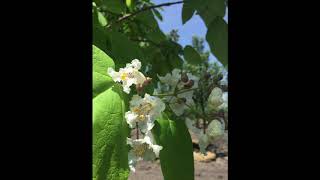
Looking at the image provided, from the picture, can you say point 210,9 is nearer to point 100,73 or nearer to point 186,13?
point 186,13

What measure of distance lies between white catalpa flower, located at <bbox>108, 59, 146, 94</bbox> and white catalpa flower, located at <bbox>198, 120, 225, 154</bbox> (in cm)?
21

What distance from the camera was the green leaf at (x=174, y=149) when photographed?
763 mm

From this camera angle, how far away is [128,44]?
1.14 m

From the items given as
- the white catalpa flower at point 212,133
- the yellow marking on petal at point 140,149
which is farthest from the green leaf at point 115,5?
the yellow marking on petal at point 140,149

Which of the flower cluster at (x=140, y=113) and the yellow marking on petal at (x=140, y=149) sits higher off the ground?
the flower cluster at (x=140, y=113)

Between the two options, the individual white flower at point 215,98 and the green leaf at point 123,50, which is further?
the green leaf at point 123,50

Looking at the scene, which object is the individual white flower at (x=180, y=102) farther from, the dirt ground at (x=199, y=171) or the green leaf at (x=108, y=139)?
the dirt ground at (x=199, y=171)

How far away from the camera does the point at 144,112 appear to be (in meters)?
0.76

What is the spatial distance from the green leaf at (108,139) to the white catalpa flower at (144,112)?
0.10ft

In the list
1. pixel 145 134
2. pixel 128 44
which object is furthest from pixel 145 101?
pixel 128 44

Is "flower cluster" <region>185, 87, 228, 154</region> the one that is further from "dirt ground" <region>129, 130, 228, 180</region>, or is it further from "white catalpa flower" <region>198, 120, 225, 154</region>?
"dirt ground" <region>129, 130, 228, 180</region>

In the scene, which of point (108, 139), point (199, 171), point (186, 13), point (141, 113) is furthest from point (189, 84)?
point (199, 171)
